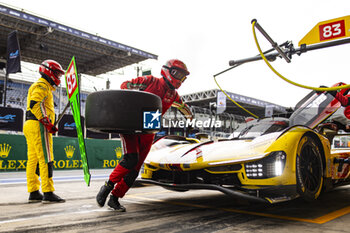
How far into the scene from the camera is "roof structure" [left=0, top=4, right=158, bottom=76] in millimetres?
21750

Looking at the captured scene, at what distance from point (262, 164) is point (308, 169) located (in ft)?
2.31

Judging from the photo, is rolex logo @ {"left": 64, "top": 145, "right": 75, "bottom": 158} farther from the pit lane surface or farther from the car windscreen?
the car windscreen

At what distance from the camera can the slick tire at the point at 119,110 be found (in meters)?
2.97

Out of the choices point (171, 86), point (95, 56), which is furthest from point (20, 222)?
point (95, 56)

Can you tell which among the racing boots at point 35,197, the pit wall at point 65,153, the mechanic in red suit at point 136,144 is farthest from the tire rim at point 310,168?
the pit wall at point 65,153

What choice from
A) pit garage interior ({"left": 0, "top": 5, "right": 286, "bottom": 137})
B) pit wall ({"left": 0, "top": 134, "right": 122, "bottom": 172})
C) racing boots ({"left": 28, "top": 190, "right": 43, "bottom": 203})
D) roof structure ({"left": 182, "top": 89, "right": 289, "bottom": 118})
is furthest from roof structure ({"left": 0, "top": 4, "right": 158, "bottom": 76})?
racing boots ({"left": 28, "top": 190, "right": 43, "bottom": 203})

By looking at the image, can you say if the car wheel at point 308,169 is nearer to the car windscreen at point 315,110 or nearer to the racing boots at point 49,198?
the car windscreen at point 315,110

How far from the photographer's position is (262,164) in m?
3.04

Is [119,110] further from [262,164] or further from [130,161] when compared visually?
[262,164]

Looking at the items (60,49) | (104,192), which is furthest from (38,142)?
(60,49)

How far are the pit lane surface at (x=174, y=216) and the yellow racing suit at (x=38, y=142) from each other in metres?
0.31

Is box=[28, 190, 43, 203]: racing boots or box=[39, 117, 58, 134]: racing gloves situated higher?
box=[39, 117, 58, 134]: racing gloves

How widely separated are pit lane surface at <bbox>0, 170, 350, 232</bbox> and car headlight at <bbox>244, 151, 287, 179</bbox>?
301 millimetres

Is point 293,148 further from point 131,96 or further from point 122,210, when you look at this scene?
point 122,210
